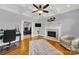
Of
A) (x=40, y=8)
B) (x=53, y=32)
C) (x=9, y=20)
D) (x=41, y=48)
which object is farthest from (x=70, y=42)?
(x=9, y=20)

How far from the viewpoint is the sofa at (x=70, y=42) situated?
6.82 ft

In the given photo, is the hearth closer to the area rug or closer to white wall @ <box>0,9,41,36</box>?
the area rug

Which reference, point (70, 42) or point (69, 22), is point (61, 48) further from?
point (69, 22)

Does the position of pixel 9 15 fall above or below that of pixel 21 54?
above

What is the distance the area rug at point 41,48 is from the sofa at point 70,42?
0.61 ft

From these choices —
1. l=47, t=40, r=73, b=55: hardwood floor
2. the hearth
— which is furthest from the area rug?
the hearth

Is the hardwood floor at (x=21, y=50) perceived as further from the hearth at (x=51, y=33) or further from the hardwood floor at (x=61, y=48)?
the hardwood floor at (x=61, y=48)

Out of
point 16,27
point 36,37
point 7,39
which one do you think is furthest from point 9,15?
point 36,37

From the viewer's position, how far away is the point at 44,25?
7.09ft

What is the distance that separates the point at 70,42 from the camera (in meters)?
2.09

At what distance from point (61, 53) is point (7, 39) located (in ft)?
3.30

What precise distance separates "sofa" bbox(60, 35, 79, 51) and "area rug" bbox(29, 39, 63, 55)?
19 cm
